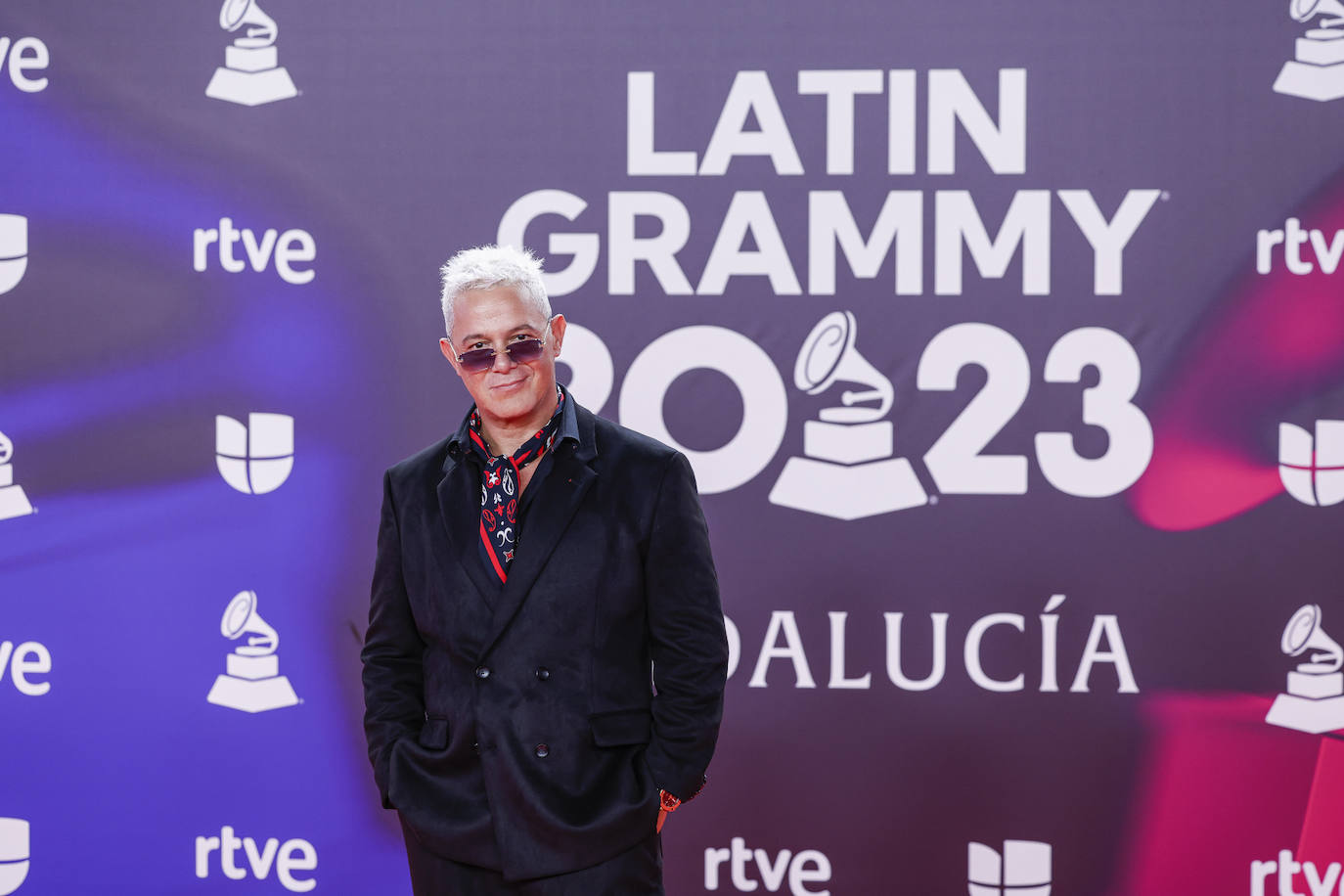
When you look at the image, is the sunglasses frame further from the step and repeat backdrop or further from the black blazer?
the step and repeat backdrop

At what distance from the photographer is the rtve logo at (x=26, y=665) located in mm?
2848

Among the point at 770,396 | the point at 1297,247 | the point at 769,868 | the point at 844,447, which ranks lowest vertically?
the point at 769,868

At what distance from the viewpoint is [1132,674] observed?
105 inches

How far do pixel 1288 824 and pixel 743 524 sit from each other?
1.53 metres

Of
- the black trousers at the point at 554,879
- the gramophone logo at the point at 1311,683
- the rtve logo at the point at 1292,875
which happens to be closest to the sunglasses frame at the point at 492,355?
the black trousers at the point at 554,879

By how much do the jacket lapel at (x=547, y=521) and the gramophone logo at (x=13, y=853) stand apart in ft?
6.52

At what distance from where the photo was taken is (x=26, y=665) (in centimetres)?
285

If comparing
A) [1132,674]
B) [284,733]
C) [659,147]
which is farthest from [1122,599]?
[284,733]

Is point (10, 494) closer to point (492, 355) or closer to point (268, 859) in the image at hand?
point (268, 859)

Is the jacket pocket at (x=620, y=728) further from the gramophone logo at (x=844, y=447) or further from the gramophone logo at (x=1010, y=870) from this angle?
the gramophone logo at (x=1010, y=870)

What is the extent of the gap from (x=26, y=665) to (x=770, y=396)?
82.5 inches

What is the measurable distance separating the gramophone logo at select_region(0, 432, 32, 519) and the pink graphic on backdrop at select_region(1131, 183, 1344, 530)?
2917mm

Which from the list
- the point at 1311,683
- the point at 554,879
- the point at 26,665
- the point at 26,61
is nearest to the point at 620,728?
the point at 554,879

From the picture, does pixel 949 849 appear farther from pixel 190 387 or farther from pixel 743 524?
pixel 190 387
